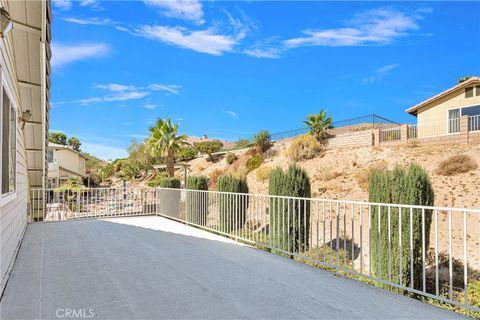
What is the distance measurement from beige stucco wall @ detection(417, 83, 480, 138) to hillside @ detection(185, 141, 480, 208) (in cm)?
119

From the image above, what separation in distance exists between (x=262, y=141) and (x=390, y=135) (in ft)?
30.9

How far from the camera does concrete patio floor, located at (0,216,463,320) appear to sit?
7.55 feet

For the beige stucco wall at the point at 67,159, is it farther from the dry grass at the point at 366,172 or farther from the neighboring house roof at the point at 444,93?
the neighboring house roof at the point at 444,93

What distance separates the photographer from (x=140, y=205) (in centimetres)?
1080

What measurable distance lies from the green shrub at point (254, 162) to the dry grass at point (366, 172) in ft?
25.9

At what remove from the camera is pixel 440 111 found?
57.4ft

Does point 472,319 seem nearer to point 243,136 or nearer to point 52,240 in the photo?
point 52,240

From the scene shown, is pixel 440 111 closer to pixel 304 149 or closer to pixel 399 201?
pixel 304 149

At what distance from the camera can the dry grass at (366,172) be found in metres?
15.1

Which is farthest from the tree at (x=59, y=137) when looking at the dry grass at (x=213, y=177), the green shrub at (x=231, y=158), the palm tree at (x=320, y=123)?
the palm tree at (x=320, y=123)

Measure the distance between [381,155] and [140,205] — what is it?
1364cm

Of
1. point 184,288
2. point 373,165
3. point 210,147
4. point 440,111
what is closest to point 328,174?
point 373,165

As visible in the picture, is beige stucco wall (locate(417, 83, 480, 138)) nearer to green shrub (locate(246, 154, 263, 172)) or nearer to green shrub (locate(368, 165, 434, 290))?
green shrub (locate(246, 154, 263, 172))

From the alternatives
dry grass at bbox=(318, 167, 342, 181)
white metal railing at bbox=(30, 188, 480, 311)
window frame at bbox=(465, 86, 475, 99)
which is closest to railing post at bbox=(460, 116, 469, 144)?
window frame at bbox=(465, 86, 475, 99)
